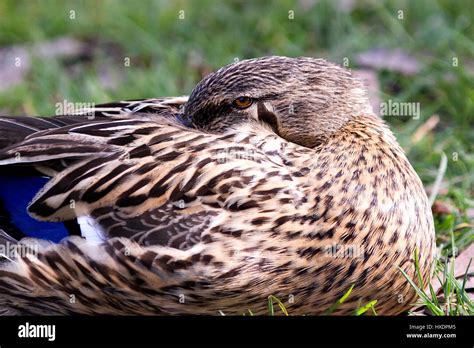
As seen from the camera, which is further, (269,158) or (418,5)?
(418,5)

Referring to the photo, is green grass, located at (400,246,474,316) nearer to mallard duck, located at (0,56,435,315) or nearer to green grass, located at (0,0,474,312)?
mallard duck, located at (0,56,435,315)

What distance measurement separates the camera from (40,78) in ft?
23.5

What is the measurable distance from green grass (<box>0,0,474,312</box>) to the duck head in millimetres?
1418

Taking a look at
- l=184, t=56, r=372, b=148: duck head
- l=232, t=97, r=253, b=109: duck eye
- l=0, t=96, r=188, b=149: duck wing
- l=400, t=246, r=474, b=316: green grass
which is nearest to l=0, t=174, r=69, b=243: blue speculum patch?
l=0, t=96, r=188, b=149: duck wing

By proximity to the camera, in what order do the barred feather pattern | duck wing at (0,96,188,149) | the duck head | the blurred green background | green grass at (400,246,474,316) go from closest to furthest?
the barred feather pattern, green grass at (400,246,474,316), the duck head, duck wing at (0,96,188,149), the blurred green background

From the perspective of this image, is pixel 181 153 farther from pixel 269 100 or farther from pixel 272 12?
pixel 272 12

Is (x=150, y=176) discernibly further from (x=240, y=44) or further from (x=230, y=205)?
(x=240, y=44)

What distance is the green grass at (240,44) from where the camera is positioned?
6477 mm

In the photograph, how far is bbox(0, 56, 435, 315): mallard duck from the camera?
401 centimetres

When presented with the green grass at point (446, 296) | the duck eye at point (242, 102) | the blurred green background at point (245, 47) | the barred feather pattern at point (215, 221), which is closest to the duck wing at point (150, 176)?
the barred feather pattern at point (215, 221)

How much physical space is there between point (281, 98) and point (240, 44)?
3149mm

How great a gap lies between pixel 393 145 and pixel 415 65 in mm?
2556

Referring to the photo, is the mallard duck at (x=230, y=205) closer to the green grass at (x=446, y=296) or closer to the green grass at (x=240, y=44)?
the green grass at (x=446, y=296)
